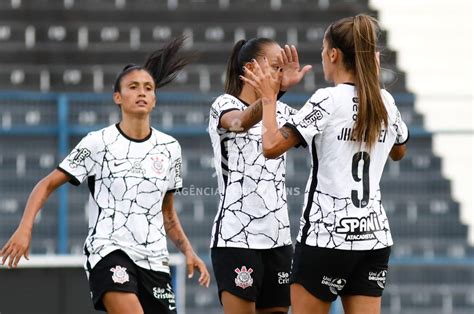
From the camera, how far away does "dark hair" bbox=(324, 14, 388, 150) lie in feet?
16.3

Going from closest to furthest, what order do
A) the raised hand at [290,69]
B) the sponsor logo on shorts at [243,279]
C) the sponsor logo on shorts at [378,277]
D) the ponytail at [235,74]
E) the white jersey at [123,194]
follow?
1. the sponsor logo on shorts at [378,277]
2. the raised hand at [290,69]
3. the sponsor logo on shorts at [243,279]
4. the white jersey at [123,194]
5. the ponytail at [235,74]

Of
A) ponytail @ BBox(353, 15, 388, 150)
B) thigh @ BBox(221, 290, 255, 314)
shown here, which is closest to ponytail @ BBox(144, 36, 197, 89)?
thigh @ BBox(221, 290, 255, 314)

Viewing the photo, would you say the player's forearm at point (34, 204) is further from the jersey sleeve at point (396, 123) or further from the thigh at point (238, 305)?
the jersey sleeve at point (396, 123)

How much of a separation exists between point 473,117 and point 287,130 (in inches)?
236

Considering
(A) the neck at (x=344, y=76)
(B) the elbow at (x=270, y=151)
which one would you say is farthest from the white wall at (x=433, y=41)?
(B) the elbow at (x=270, y=151)

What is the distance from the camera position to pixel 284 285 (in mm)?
6055

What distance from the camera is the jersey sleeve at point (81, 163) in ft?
19.9

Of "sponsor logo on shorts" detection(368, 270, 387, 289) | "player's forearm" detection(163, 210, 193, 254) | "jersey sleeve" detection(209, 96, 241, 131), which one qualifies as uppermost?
"jersey sleeve" detection(209, 96, 241, 131)

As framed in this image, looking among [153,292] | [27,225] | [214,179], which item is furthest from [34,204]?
[214,179]

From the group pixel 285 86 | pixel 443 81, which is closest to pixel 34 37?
pixel 443 81

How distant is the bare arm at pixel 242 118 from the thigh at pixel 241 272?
2.05ft

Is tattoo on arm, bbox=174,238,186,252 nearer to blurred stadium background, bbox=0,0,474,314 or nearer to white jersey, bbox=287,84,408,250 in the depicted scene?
white jersey, bbox=287,84,408,250

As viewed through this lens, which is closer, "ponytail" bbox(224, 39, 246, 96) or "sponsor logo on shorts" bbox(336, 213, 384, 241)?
"sponsor logo on shorts" bbox(336, 213, 384, 241)

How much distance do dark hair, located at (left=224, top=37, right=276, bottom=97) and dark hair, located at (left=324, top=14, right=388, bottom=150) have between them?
98 cm
